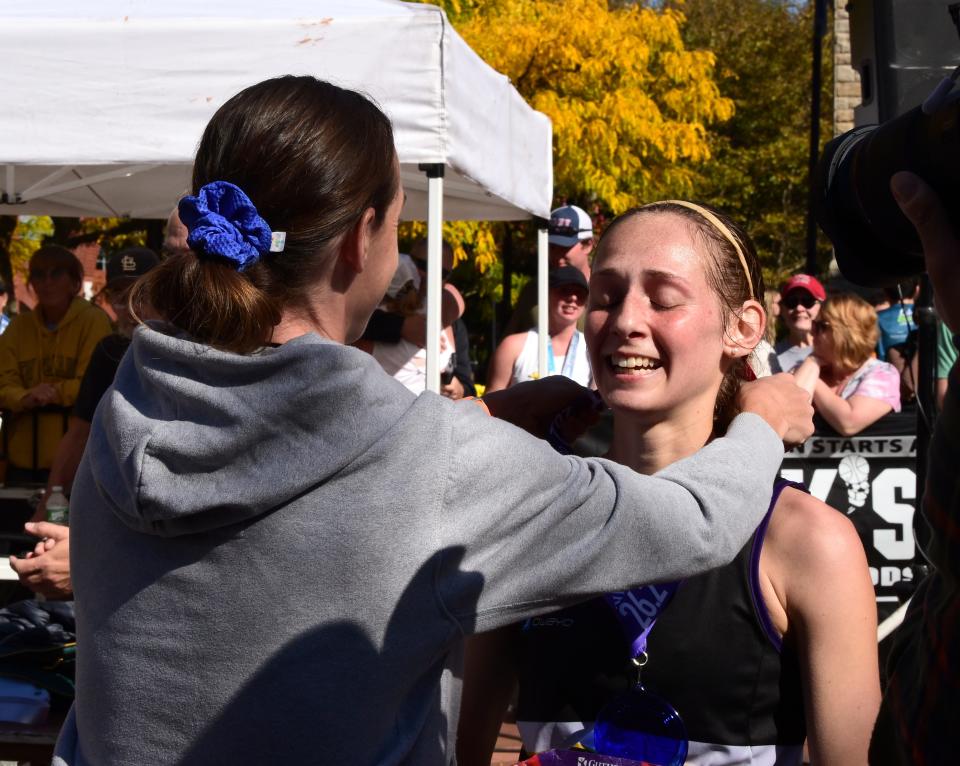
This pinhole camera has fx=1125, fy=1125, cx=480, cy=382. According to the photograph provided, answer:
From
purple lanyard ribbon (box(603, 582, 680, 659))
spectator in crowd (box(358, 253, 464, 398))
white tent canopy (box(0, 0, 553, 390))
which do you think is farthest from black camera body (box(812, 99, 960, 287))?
spectator in crowd (box(358, 253, 464, 398))

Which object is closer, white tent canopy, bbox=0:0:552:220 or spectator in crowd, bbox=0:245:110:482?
white tent canopy, bbox=0:0:552:220

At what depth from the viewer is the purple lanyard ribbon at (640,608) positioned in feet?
5.68

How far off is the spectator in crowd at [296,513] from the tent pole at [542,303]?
13.4 ft

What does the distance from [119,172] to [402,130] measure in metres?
2.32

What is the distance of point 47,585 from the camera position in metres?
2.71

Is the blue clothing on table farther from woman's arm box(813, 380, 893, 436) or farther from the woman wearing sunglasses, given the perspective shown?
the woman wearing sunglasses

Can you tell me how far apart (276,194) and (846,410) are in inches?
162

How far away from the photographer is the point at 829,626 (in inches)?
64.6

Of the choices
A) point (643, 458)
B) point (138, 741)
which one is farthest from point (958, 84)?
point (138, 741)

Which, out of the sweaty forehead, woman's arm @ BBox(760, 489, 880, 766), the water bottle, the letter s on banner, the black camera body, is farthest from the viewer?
the letter s on banner

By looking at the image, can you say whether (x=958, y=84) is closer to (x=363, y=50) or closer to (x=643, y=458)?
(x=643, y=458)

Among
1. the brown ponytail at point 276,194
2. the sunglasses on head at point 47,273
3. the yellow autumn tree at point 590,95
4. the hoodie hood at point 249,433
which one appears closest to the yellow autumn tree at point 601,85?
the yellow autumn tree at point 590,95

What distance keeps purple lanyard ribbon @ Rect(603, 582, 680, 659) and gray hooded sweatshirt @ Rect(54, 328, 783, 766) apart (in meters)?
0.38

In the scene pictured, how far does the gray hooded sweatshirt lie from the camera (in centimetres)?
126
